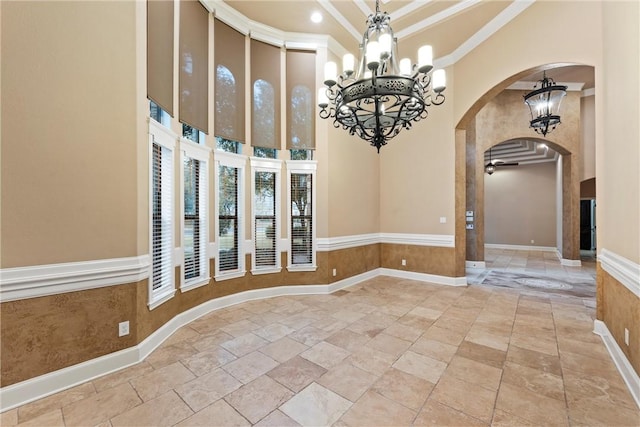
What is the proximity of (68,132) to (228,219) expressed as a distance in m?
2.27

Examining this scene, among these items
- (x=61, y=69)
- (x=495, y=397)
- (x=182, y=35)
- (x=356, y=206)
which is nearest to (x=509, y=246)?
(x=356, y=206)

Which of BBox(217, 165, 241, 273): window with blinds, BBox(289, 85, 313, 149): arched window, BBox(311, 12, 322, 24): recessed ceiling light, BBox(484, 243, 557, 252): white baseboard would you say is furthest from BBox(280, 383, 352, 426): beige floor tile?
BBox(484, 243, 557, 252): white baseboard

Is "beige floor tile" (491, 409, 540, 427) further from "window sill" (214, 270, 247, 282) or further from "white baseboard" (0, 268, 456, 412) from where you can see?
"window sill" (214, 270, 247, 282)

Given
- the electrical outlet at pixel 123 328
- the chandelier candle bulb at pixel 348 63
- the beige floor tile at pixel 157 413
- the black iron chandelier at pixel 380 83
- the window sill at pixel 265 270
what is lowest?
the beige floor tile at pixel 157 413

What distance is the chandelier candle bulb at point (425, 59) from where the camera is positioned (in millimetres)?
2527

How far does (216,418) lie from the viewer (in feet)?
6.27

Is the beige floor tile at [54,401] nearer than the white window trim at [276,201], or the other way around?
the beige floor tile at [54,401]

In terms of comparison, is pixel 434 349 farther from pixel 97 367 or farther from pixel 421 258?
pixel 97 367

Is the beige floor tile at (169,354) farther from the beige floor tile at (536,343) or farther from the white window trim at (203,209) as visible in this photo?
the beige floor tile at (536,343)

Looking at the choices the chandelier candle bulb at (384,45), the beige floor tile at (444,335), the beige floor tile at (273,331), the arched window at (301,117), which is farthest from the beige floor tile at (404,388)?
the arched window at (301,117)

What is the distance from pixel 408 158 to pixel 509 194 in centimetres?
809

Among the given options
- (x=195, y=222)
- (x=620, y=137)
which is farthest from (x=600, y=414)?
(x=195, y=222)

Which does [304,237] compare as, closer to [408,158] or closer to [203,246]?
[203,246]

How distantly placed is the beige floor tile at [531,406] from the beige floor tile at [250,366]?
1.94 metres
